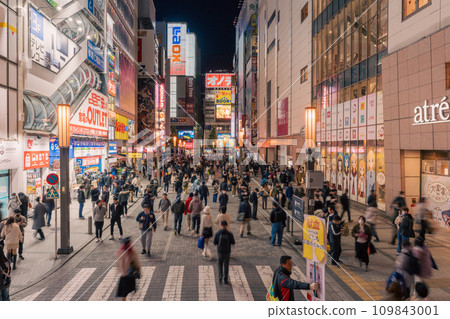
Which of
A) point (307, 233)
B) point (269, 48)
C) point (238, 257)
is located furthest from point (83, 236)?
point (269, 48)

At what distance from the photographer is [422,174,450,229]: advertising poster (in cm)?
1364

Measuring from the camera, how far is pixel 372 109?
19.6m

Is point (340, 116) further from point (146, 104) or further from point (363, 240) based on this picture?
point (146, 104)

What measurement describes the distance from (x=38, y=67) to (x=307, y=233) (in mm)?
17798

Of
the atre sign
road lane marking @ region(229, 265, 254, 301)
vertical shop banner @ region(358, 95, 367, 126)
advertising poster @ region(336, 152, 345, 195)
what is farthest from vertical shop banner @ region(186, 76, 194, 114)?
road lane marking @ region(229, 265, 254, 301)

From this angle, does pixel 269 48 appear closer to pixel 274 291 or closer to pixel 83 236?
pixel 83 236

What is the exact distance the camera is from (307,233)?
709cm

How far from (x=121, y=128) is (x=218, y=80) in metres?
80.7

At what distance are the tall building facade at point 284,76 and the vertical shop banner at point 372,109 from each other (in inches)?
491

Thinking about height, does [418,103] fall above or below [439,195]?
above

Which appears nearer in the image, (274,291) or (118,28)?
(274,291)

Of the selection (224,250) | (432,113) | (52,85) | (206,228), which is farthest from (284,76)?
(224,250)

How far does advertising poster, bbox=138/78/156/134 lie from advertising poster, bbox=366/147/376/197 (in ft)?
141

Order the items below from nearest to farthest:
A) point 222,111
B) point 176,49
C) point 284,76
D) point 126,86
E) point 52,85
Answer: point 52,85
point 284,76
point 126,86
point 176,49
point 222,111
